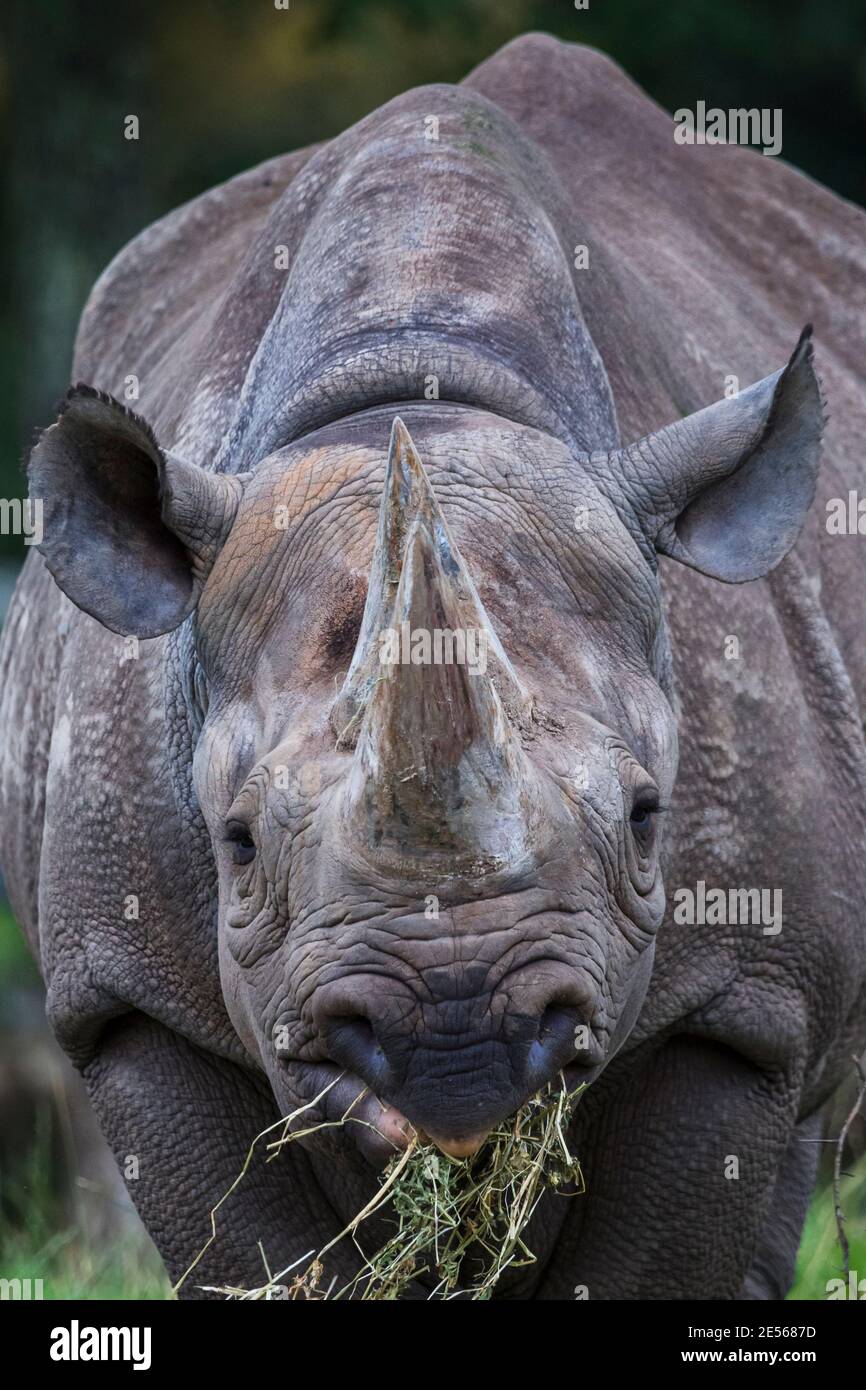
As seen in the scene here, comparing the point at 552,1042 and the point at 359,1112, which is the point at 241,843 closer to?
the point at 359,1112

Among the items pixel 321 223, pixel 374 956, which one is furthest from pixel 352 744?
pixel 321 223

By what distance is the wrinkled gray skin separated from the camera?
12.0 ft

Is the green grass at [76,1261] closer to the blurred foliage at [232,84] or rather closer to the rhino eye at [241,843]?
the rhino eye at [241,843]

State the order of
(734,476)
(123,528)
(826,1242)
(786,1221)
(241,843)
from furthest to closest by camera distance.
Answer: (826,1242) < (786,1221) < (734,476) < (123,528) < (241,843)

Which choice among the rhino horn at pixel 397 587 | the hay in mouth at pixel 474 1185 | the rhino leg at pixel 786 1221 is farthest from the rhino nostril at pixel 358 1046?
the rhino leg at pixel 786 1221

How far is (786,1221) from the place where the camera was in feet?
19.8

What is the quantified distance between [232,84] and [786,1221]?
1104 centimetres

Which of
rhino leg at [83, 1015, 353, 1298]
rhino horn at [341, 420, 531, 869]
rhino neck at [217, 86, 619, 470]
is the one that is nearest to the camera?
rhino horn at [341, 420, 531, 869]

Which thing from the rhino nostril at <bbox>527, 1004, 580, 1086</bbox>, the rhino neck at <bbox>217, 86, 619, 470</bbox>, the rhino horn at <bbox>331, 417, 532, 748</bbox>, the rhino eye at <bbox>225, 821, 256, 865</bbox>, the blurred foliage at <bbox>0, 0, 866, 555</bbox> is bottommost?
the rhino nostril at <bbox>527, 1004, 580, 1086</bbox>

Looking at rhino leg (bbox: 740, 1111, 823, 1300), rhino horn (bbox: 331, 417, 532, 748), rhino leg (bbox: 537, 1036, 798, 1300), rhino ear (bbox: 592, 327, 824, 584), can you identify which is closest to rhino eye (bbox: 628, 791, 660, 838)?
rhino horn (bbox: 331, 417, 532, 748)

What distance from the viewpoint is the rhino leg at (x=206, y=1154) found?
5.00 metres

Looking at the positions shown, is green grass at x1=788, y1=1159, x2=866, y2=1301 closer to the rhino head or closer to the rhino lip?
the rhino head

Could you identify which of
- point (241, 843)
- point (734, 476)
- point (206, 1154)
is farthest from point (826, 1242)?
point (241, 843)
